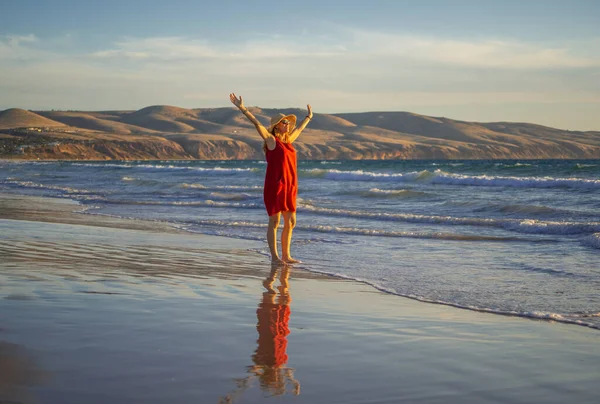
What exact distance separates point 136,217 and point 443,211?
23.1 ft

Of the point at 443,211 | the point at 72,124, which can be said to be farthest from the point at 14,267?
the point at 72,124

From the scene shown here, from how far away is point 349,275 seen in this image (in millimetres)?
7152

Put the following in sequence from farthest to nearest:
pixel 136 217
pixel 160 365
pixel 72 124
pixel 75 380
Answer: pixel 72 124, pixel 136 217, pixel 160 365, pixel 75 380

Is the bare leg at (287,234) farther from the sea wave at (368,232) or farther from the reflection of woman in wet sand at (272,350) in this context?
the sea wave at (368,232)

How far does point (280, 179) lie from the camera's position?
7.78m

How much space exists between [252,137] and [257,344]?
423 ft

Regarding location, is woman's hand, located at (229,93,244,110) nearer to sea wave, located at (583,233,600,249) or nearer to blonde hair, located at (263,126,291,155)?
blonde hair, located at (263,126,291,155)

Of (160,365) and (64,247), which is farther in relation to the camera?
(64,247)

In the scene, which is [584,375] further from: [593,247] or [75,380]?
[593,247]

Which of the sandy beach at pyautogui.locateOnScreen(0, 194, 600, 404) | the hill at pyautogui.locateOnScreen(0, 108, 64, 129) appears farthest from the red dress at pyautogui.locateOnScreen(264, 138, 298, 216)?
the hill at pyautogui.locateOnScreen(0, 108, 64, 129)

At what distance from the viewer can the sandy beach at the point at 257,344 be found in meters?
3.14

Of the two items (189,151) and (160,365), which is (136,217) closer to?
(160,365)

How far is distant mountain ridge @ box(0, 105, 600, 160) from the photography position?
100938 mm

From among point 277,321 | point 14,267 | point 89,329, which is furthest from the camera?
point 14,267
